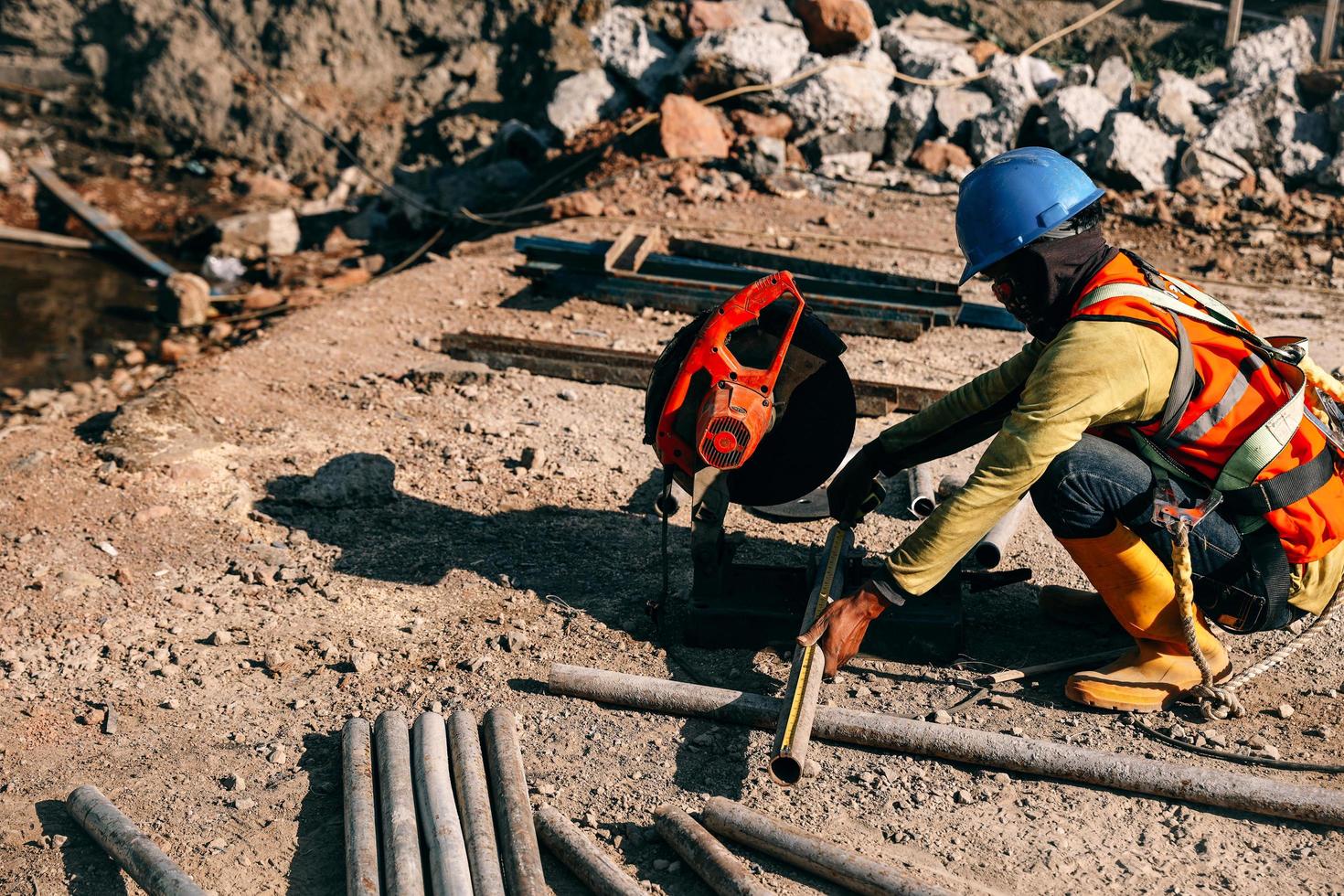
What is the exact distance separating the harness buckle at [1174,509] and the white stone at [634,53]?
26.7 feet

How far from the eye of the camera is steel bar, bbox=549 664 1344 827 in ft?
11.3

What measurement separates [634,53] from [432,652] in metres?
7.87

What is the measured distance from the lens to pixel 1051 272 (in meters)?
3.65

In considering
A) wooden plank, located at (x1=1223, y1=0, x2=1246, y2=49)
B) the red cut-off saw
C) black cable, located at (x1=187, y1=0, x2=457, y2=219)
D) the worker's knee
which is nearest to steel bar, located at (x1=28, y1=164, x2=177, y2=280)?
black cable, located at (x1=187, y1=0, x2=457, y2=219)

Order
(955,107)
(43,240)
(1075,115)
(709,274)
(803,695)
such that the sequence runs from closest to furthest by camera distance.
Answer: (803,695), (709,274), (1075,115), (955,107), (43,240)

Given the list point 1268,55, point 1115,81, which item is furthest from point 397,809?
point 1268,55

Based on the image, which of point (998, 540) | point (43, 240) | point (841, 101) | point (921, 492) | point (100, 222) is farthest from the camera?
point (100, 222)

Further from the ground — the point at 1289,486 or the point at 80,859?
the point at 1289,486

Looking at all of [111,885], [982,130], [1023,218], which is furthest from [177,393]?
[982,130]

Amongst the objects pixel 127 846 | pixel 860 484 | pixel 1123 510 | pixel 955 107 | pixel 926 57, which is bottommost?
pixel 127 846

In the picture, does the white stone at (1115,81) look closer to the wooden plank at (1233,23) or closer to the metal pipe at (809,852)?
the wooden plank at (1233,23)

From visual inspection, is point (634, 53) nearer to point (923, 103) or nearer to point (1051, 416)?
point (923, 103)

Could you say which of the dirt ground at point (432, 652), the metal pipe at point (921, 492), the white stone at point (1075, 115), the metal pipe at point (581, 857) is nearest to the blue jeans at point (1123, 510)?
the dirt ground at point (432, 652)

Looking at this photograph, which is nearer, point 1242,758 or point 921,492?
point 1242,758
